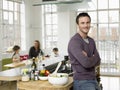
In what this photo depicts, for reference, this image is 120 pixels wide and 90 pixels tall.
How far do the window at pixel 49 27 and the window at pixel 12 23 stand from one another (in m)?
1.02

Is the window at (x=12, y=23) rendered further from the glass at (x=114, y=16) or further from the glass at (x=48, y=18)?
the glass at (x=114, y=16)

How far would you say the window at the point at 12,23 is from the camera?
7.24m

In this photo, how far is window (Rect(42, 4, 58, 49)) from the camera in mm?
8883

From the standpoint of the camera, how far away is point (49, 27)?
9008mm

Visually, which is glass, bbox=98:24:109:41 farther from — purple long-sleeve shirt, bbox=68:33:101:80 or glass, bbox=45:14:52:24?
purple long-sleeve shirt, bbox=68:33:101:80

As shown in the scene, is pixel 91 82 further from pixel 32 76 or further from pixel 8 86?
pixel 8 86

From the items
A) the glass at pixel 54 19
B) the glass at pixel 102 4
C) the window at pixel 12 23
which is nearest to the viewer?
the window at pixel 12 23

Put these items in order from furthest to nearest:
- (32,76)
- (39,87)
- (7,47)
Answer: (7,47) → (32,76) → (39,87)

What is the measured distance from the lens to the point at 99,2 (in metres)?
8.06

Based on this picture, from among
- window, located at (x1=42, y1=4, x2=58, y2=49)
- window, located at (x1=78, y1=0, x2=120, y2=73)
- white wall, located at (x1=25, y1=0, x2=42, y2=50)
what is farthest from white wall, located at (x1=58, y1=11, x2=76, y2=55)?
white wall, located at (x1=25, y1=0, x2=42, y2=50)

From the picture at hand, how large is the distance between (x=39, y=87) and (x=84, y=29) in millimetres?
776

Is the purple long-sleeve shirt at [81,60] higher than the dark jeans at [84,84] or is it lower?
higher

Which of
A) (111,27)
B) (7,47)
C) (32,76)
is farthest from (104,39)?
(32,76)

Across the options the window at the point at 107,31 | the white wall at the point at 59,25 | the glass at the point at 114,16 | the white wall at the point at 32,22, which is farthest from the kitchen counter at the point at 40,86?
the white wall at the point at 32,22
